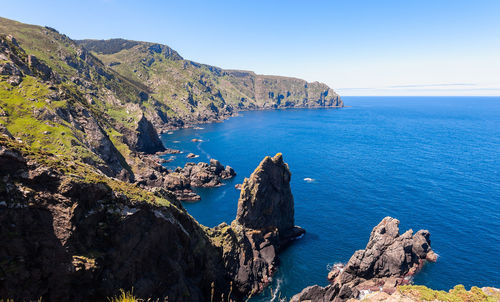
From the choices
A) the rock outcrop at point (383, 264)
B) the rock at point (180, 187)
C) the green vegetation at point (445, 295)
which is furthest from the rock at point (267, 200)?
the green vegetation at point (445, 295)

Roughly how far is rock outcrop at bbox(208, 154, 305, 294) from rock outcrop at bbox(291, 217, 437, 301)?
1616 cm

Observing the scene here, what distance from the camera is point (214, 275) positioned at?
45.4 meters

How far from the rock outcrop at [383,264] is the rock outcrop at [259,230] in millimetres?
16160

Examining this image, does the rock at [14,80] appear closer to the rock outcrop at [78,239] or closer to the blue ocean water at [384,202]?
the blue ocean water at [384,202]

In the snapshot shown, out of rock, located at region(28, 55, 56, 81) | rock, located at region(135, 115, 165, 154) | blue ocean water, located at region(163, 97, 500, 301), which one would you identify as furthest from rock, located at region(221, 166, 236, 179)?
rock, located at region(28, 55, 56, 81)

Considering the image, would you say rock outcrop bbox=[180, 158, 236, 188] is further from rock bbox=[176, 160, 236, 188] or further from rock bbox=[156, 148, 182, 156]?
rock bbox=[156, 148, 182, 156]

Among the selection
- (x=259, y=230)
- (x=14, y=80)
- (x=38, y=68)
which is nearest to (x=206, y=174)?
(x=259, y=230)

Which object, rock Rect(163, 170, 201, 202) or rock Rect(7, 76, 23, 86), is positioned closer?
rock Rect(7, 76, 23, 86)

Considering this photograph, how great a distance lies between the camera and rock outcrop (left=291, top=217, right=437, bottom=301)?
54625mm

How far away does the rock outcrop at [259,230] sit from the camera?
54.8 m

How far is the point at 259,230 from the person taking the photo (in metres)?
68.9

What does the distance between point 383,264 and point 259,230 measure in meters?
30.9

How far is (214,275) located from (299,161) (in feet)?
374

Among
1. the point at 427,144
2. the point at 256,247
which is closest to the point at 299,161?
the point at 256,247
